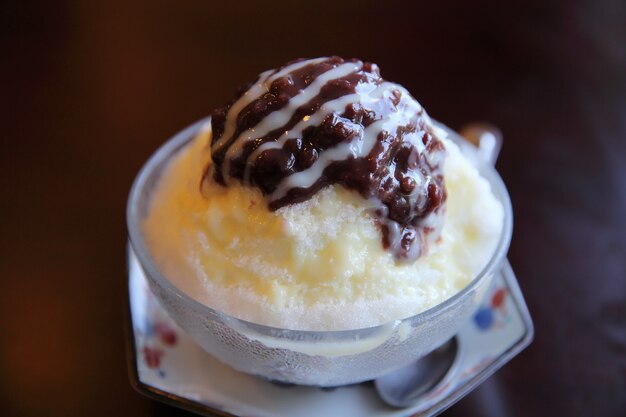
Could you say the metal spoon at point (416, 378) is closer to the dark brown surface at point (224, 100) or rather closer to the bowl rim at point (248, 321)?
the dark brown surface at point (224, 100)

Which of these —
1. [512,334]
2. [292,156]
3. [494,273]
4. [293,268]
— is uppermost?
[292,156]

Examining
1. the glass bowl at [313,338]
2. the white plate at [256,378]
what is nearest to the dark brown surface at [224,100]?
the white plate at [256,378]

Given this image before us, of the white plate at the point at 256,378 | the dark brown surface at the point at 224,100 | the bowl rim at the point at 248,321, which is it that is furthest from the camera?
the dark brown surface at the point at 224,100

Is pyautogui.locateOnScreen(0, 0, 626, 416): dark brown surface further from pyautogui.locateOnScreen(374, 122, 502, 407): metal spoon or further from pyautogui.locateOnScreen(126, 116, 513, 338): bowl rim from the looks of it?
pyautogui.locateOnScreen(126, 116, 513, 338): bowl rim

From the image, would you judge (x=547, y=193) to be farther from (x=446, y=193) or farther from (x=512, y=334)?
(x=446, y=193)

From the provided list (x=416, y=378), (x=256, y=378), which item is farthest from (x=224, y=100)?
(x=416, y=378)

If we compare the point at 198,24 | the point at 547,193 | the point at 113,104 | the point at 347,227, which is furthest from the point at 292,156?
the point at 198,24
